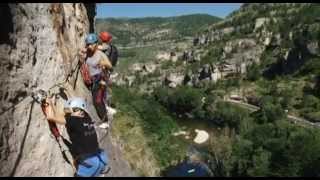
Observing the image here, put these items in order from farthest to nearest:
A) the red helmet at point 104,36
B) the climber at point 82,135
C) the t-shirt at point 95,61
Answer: the red helmet at point 104,36
the t-shirt at point 95,61
the climber at point 82,135

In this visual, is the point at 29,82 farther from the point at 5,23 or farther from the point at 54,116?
the point at 5,23

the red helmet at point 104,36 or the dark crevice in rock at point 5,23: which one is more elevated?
the dark crevice in rock at point 5,23

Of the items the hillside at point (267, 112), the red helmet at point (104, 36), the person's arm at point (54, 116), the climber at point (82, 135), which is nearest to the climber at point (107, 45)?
the red helmet at point (104, 36)

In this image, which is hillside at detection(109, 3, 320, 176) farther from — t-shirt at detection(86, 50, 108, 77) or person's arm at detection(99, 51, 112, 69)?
person's arm at detection(99, 51, 112, 69)

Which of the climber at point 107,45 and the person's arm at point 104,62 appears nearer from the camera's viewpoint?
the person's arm at point 104,62

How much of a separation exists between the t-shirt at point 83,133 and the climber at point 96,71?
2793 millimetres

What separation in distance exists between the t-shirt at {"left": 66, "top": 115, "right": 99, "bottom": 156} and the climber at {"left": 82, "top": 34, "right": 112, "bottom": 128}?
9.16 feet

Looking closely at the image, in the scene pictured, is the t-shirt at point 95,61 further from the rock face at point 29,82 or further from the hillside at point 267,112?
the hillside at point 267,112

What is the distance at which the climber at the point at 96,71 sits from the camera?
13763 millimetres

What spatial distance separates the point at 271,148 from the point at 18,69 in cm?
7489

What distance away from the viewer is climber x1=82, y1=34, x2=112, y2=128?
45.2 feet

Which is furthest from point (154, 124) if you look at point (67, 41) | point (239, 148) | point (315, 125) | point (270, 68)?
point (270, 68)

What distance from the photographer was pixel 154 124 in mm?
96562

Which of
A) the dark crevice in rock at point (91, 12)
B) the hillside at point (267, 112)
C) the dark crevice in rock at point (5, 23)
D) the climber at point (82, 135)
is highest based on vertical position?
the dark crevice in rock at point (5, 23)
